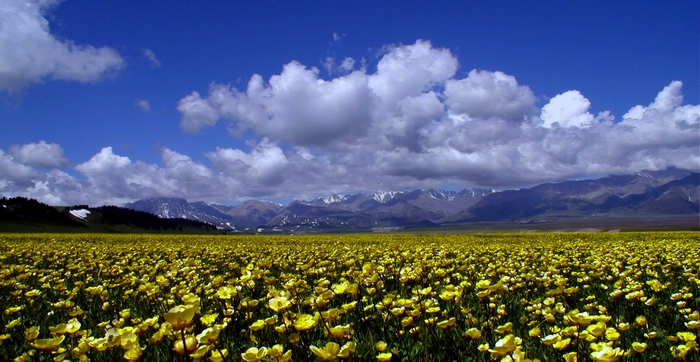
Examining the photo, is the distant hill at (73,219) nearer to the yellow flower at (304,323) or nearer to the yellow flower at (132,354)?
the yellow flower at (132,354)

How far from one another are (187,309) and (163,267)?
24.0ft

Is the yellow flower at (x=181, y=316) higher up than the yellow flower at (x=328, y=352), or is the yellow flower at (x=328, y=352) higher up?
the yellow flower at (x=181, y=316)

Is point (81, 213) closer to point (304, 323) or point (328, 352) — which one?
point (304, 323)

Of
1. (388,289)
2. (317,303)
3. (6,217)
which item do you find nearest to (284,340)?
(317,303)

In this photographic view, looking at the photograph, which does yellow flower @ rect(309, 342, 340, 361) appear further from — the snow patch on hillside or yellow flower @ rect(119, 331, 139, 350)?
the snow patch on hillside

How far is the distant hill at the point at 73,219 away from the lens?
12112 centimetres

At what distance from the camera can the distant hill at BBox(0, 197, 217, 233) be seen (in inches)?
4769

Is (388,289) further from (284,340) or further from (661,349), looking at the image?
(661,349)

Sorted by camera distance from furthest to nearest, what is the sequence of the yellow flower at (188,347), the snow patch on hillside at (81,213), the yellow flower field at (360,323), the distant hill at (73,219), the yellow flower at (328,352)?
the snow patch on hillside at (81,213) → the distant hill at (73,219) → the yellow flower field at (360,323) → the yellow flower at (188,347) → the yellow flower at (328,352)

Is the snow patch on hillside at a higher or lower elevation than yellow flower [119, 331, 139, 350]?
higher

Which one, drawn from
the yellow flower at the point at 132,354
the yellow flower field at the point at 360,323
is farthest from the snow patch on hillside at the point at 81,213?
the yellow flower at the point at 132,354

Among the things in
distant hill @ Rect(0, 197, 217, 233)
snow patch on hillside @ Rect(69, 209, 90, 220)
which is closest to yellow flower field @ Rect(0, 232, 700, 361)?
distant hill @ Rect(0, 197, 217, 233)

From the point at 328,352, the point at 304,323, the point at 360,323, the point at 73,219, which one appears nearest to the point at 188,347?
the point at 304,323

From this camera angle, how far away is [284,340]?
3918mm
